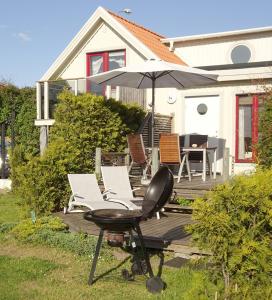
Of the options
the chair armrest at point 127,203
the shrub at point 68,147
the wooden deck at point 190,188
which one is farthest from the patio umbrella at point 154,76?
the chair armrest at point 127,203

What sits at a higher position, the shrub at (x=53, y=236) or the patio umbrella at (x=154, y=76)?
the patio umbrella at (x=154, y=76)

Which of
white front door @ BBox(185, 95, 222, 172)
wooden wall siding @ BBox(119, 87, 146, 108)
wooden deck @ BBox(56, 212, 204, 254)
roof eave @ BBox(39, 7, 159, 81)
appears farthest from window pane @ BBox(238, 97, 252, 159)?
wooden deck @ BBox(56, 212, 204, 254)

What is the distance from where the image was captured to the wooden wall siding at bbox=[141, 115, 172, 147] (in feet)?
42.7

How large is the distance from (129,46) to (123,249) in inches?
415

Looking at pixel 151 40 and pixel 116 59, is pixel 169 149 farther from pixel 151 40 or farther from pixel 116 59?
pixel 151 40

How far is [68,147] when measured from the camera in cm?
972

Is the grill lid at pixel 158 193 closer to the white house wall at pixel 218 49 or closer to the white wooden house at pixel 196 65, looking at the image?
the white wooden house at pixel 196 65

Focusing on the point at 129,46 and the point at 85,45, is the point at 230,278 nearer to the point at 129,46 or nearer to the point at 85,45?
the point at 129,46

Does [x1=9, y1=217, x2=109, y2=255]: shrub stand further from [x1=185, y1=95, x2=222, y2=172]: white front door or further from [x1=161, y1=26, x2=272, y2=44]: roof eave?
[x1=161, y1=26, x2=272, y2=44]: roof eave

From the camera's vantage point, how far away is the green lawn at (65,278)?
499cm

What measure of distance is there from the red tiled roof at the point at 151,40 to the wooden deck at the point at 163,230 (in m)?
7.87

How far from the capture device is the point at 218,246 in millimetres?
3635

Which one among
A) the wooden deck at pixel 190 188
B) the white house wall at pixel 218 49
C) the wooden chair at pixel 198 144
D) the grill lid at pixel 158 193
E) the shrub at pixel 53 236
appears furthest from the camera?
the white house wall at pixel 218 49

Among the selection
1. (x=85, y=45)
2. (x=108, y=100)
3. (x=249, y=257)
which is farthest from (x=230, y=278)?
(x=85, y=45)
